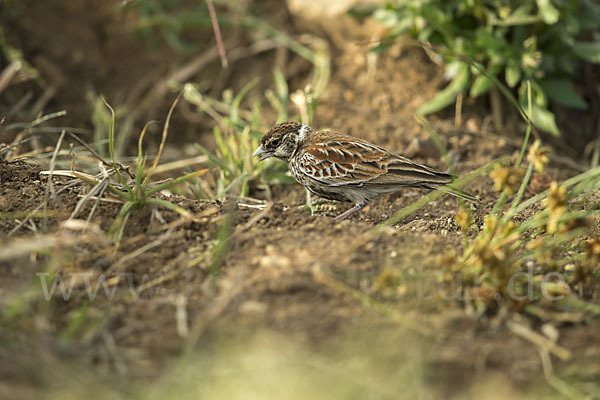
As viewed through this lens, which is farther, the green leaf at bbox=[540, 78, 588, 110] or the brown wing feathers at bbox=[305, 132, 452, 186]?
the green leaf at bbox=[540, 78, 588, 110]

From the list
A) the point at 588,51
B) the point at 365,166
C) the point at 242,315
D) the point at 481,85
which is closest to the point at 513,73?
the point at 481,85

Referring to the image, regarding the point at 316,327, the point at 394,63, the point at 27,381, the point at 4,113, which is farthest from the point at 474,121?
the point at 27,381

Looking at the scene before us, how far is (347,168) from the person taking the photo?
15.7ft

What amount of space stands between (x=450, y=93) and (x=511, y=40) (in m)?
0.76

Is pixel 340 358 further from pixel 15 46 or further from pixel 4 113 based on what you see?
pixel 15 46

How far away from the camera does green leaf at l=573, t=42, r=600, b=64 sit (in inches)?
233

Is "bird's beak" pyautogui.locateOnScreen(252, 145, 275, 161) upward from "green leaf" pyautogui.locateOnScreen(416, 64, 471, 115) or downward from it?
upward

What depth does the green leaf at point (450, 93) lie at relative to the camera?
6.21 m

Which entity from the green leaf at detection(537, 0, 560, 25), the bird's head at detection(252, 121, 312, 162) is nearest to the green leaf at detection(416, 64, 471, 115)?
the green leaf at detection(537, 0, 560, 25)

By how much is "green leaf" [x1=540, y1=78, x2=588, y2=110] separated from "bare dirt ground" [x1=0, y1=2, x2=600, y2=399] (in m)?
2.53

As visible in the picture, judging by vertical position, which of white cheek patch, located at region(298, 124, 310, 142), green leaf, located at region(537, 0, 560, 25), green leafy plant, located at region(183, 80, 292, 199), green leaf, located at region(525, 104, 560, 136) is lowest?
green leaf, located at region(525, 104, 560, 136)

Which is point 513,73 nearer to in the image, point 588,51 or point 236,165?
point 588,51

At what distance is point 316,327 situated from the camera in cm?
298

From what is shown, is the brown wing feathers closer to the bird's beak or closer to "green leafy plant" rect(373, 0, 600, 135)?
the bird's beak
